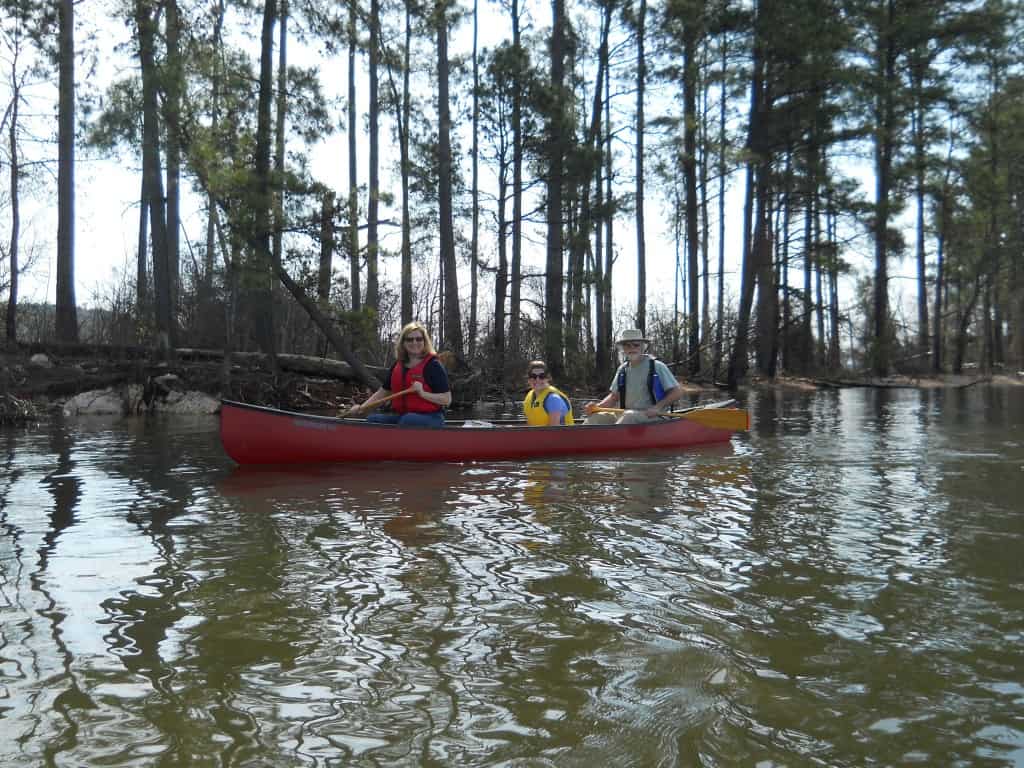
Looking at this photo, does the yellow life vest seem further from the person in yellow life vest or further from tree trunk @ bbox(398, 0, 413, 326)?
tree trunk @ bbox(398, 0, 413, 326)

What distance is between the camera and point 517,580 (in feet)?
13.1

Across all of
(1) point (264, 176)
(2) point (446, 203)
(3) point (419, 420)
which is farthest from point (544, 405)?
(2) point (446, 203)

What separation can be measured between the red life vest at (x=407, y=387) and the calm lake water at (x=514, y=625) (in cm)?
183

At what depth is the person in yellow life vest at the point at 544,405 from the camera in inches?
361

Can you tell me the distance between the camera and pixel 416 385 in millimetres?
8336

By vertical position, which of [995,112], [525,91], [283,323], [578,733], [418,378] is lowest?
[578,733]

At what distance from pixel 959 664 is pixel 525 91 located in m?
16.7

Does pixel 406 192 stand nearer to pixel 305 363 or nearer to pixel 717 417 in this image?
pixel 305 363

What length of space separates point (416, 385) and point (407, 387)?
0.81 feet

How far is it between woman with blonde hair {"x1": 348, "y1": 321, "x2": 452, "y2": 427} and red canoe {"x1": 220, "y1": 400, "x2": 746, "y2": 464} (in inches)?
9.4

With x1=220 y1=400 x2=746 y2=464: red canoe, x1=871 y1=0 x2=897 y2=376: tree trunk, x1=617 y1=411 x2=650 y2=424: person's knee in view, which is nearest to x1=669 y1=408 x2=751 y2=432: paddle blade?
x1=617 y1=411 x2=650 y2=424: person's knee

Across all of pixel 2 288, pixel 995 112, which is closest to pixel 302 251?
pixel 2 288

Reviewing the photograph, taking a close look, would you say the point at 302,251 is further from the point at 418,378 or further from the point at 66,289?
the point at 66,289

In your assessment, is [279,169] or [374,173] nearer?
[279,169]
